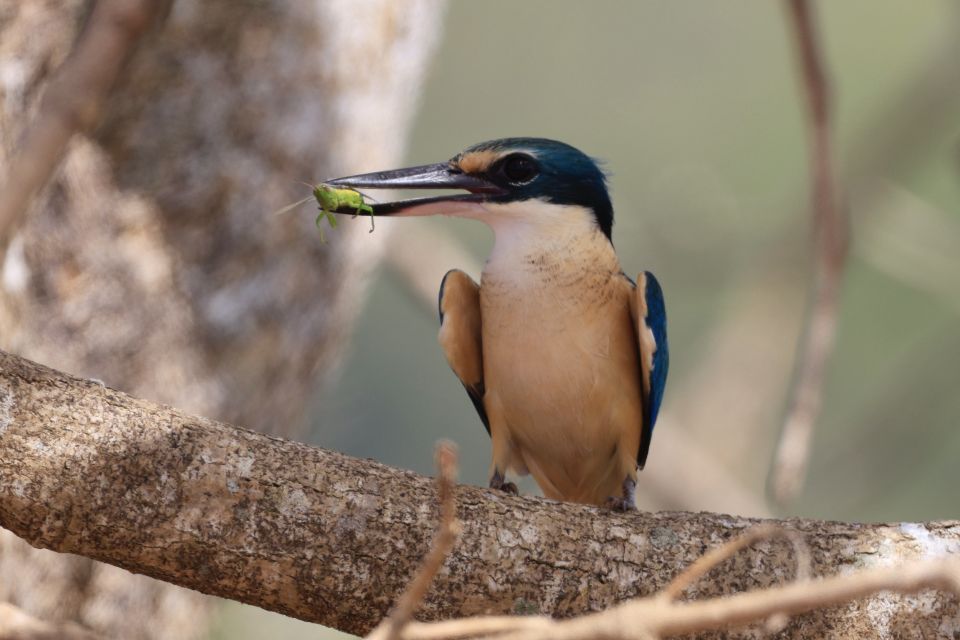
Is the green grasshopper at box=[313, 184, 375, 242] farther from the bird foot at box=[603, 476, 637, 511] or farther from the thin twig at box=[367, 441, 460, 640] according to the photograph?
the thin twig at box=[367, 441, 460, 640]

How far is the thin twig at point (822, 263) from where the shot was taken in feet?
11.6

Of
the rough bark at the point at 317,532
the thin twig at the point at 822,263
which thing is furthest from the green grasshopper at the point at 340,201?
the thin twig at the point at 822,263

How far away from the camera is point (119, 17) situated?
2.55 m

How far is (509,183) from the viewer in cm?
378

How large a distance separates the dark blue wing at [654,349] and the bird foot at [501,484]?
1.52 ft

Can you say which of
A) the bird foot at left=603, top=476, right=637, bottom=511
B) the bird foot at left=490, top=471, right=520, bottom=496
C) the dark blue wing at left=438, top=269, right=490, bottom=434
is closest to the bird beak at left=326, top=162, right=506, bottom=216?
the dark blue wing at left=438, top=269, right=490, bottom=434

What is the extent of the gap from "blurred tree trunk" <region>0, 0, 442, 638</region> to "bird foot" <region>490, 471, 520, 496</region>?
1.33m

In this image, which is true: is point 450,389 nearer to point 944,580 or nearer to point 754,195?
point 754,195

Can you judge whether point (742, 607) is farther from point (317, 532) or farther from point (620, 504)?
point (620, 504)

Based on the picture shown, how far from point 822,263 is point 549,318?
3.71ft

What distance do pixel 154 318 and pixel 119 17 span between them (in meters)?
2.01

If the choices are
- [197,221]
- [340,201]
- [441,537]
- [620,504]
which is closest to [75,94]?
[340,201]

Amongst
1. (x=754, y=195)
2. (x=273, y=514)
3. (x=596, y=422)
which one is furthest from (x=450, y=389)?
(x=273, y=514)

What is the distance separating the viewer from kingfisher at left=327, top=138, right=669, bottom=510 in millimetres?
3627
